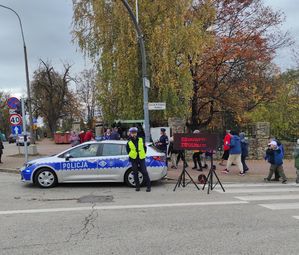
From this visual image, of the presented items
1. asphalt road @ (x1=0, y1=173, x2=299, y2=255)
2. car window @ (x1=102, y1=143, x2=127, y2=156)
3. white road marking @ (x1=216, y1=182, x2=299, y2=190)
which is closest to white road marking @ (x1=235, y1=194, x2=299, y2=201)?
asphalt road @ (x1=0, y1=173, x2=299, y2=255)

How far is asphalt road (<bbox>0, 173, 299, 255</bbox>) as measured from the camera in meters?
5.66

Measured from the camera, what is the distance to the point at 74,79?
60.4m

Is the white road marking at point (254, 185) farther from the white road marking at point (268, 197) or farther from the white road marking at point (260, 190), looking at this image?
the white road marking at point (268, 197)

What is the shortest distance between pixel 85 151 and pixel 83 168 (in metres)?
0.53

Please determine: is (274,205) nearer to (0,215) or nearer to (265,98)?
(0,215)

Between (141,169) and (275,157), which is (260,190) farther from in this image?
(141,169)

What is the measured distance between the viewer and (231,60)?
2469 cm

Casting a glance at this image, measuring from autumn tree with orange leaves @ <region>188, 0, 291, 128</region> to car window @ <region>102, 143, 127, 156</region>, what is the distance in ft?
40.7

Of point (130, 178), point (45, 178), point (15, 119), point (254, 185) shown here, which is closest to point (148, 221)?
point (130, 178)

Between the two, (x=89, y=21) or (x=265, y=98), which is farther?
(x=265, y=98)

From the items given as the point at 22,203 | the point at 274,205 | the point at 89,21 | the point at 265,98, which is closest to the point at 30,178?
the point at 22,203

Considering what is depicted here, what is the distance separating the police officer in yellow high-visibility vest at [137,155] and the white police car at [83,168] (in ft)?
2.00

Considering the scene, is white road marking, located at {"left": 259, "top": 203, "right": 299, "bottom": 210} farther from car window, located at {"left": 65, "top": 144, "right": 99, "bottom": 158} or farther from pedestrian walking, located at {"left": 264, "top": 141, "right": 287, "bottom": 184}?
car window, located at {"left": 65, "top": 144, "right": 99, "bottom": 158}

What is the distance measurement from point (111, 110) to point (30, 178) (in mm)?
9608
